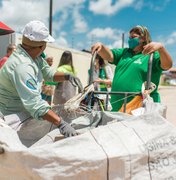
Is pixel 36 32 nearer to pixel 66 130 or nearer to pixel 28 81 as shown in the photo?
pixel 28 81

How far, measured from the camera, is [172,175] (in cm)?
189

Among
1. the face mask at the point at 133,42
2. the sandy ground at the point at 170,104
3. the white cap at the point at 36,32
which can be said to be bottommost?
the sandy ground at the point at 170,104

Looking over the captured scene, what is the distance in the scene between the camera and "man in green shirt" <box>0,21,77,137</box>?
7.14 ft

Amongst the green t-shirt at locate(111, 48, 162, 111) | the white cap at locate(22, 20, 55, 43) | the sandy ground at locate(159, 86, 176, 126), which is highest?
the white cap at locate(22, 20, 55, 43)

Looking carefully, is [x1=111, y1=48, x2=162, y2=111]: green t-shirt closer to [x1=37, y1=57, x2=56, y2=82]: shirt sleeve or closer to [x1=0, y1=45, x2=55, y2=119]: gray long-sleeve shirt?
[x1=37, y1=57, x2=56, y2=82]: shirt sleeve

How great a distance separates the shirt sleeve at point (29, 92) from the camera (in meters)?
2.17

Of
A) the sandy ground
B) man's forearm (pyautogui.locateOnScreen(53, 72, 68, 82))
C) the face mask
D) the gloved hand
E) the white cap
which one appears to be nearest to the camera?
the gloved hand

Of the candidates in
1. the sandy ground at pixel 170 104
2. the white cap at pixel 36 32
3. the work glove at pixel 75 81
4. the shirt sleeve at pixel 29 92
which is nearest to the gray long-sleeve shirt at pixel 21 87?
the shirt sleeve at pixel 29 92

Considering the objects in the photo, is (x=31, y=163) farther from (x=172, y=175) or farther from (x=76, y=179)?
(x=172, y=175)

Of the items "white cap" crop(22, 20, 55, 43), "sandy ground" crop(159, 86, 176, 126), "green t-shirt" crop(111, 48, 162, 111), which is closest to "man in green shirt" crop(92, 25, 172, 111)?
"green t-shirt" crop(111, 48, 162, 111)

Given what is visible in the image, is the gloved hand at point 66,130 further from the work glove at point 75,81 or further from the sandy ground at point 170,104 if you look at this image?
the sandy ground at point 170,104

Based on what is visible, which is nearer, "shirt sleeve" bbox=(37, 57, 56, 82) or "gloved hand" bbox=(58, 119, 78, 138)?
"gloved hand" bbox=(58, 119, 78, 138)

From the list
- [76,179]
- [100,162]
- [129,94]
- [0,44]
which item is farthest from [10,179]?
[0,44]

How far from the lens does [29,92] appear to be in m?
2.17
